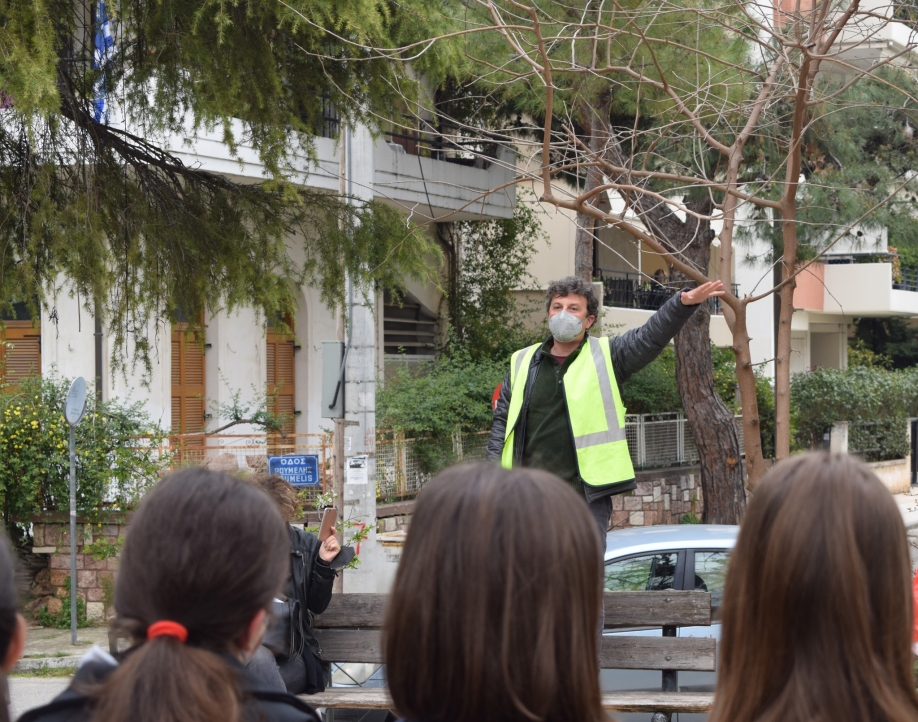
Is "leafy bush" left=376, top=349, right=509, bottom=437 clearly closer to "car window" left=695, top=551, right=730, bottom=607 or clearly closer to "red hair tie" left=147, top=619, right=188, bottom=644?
"car window" left=695, top=551, right=730, bottom=607

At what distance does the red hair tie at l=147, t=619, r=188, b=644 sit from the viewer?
5.89 feet

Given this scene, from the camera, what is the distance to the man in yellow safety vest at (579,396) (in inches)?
179

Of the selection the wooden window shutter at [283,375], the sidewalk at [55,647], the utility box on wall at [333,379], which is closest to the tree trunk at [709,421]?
the utility box on wall at [333,379]

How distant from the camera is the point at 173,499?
1904 millimetres

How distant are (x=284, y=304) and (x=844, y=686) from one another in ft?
19.4

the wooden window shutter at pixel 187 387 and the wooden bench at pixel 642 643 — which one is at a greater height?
the wooden window shutter at pixel 187 387

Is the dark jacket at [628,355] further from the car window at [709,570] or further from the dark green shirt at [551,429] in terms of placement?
the car window at [709,570]

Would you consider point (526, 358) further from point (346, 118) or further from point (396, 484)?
point (396, 484)

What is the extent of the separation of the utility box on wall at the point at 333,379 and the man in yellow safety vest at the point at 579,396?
5.89 meters

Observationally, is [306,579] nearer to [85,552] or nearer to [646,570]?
[646,570]

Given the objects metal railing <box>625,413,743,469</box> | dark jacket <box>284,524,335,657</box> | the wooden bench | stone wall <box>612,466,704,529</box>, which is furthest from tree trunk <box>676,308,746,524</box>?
dark jacket <box>284,524,335,657</box>

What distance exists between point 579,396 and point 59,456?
801 cm

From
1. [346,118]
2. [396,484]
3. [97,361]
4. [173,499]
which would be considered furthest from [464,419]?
[173,499]

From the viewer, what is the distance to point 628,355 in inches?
183
